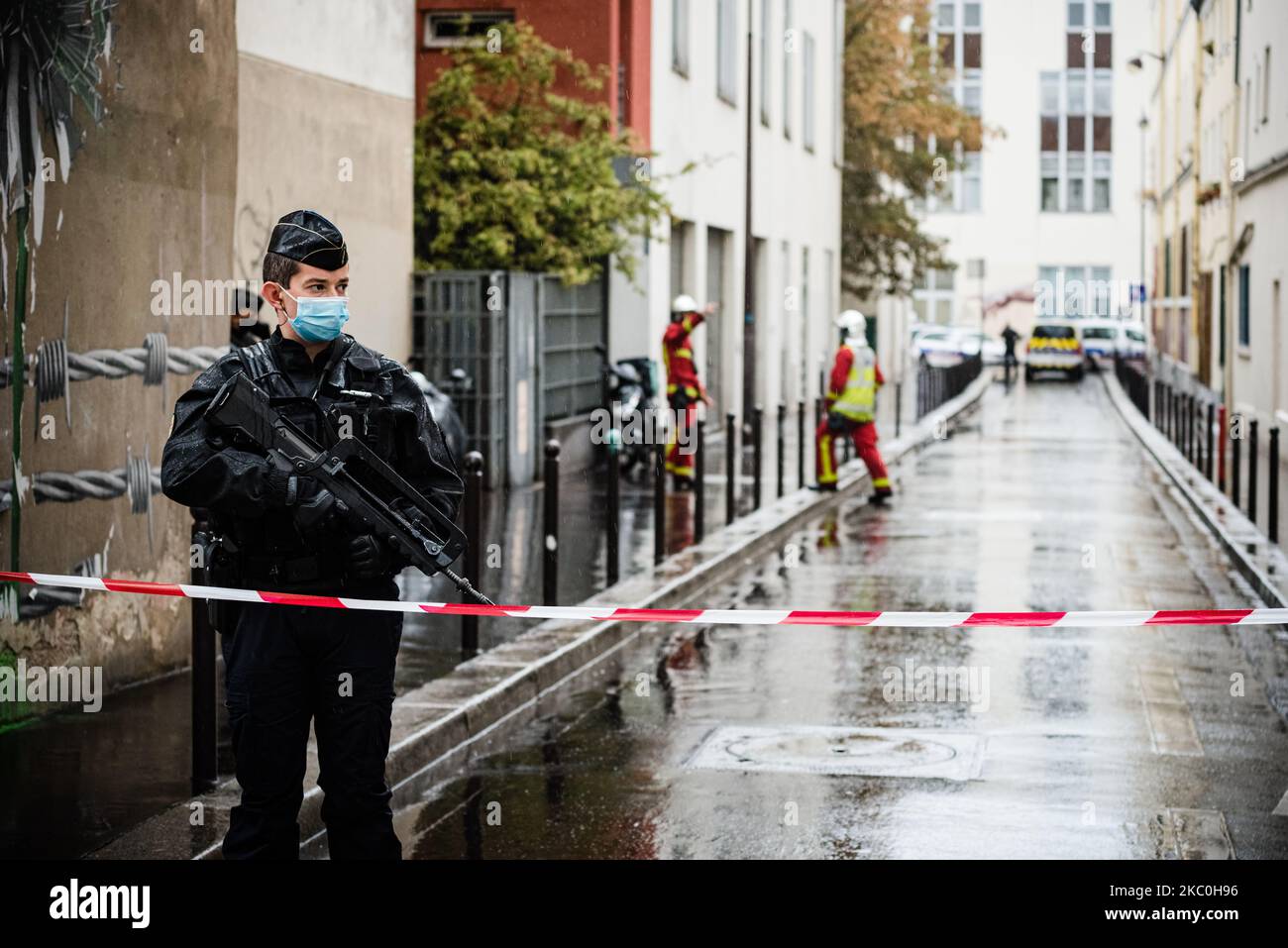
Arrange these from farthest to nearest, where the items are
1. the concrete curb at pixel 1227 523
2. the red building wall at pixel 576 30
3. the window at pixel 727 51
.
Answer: the window at pixel 727 51 → the red building wall at pixel 576 30 → the concrete curb at pixel 1227 523

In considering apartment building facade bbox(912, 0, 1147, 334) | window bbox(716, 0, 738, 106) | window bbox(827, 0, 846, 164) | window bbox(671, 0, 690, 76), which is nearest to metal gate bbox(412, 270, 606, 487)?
window bbox(671, 0, 690, 76)

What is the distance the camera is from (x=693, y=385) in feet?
64.8

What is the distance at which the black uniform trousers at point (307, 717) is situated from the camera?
4.97 m

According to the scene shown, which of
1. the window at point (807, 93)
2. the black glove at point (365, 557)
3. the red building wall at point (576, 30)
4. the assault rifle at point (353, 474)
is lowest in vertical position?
the black glove at point (365, 557)

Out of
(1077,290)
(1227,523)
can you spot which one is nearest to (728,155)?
(1227,523)

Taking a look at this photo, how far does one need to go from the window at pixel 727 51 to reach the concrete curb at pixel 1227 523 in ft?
26.9

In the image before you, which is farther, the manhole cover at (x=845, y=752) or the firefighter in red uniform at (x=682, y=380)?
the firefighter in red uniform at (x=682, y=380)

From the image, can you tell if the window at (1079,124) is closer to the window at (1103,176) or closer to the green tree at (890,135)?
the window at (1103,176)

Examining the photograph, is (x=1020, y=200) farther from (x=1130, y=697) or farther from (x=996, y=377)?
(x=1130, y=697)

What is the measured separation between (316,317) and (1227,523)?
12826 mm

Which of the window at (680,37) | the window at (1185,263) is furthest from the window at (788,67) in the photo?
the window at (1185,263)

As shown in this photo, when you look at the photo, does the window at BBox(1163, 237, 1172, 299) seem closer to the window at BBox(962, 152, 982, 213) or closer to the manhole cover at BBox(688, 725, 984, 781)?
the window at BBox(962, 152, 982, 213)

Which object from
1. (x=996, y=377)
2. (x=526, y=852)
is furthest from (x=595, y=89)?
(x=996, y=377)

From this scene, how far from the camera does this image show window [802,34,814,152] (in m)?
37.6
